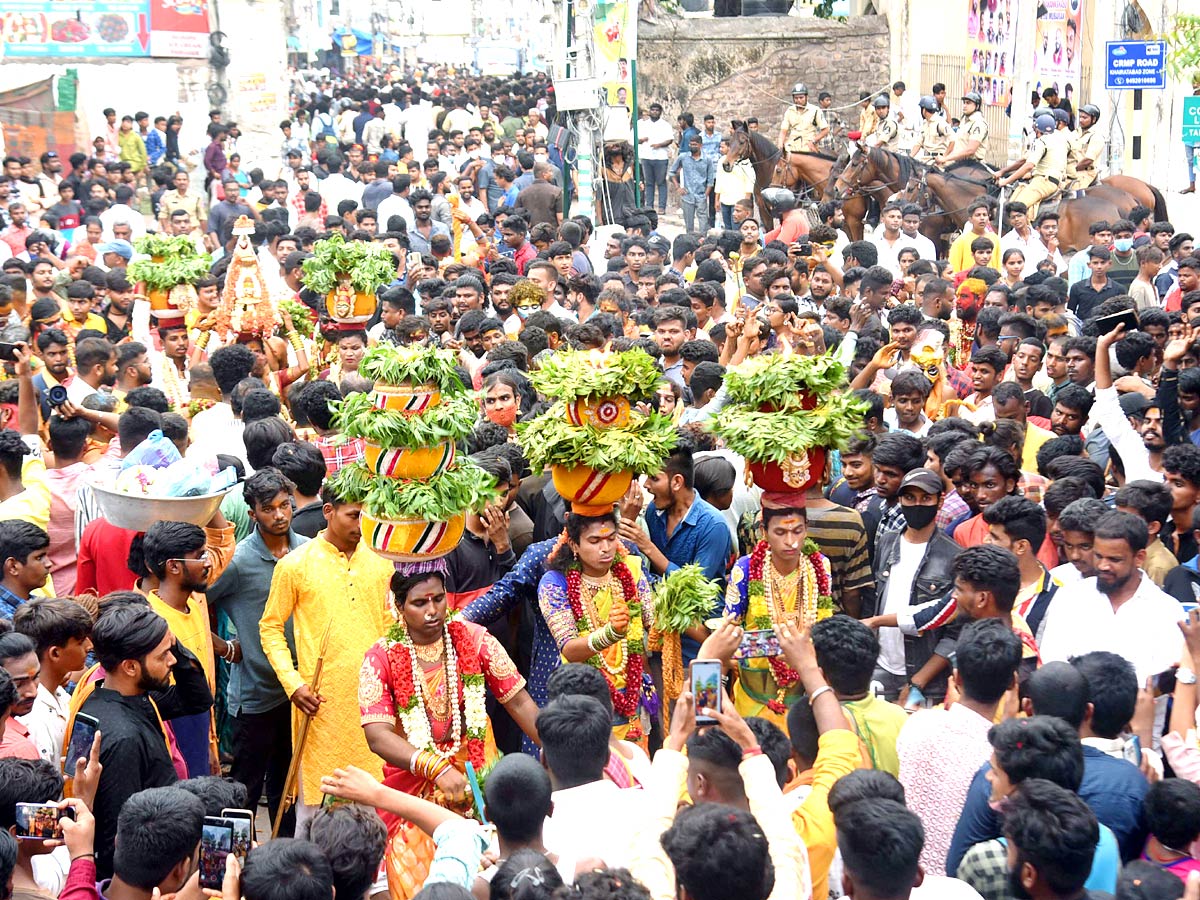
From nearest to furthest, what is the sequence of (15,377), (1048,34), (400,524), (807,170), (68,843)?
(68,843) → (400,524) → (15,377) → (807,170) → (1048,34)

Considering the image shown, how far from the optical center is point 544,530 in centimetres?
705

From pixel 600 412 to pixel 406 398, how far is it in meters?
0.78

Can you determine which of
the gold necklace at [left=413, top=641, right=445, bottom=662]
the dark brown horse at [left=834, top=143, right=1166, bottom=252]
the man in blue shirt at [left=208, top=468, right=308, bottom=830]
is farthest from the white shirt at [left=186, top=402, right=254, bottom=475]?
the dark brown horse at [left=834, top=143, right=1166, bottom=252]

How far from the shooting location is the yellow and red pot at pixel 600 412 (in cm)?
573

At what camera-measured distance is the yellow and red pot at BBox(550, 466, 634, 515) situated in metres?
5.67

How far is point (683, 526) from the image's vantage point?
22.0 ft

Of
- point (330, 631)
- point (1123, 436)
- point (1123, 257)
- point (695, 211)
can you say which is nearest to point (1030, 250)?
point (1123, 257)

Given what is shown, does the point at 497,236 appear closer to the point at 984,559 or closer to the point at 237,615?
the point at 237,615

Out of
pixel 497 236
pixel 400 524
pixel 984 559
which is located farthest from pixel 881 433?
pixel 497 236

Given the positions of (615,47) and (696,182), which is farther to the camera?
(696,182)

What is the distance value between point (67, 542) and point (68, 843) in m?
3.50

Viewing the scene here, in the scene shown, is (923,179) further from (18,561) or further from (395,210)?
(18,561)

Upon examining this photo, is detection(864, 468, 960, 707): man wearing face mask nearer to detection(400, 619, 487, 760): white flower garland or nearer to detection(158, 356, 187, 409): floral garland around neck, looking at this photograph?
detection(400, 619, 487, 760): white flower garland

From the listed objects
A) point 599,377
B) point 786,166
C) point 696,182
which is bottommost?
point 599,377
